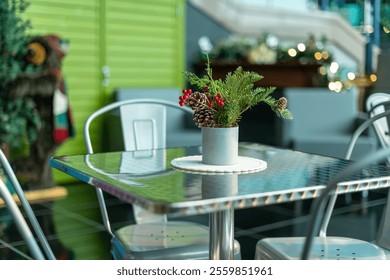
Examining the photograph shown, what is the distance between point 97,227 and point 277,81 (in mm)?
2866

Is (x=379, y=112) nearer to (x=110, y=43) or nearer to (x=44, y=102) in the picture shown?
(x=44, y=102)

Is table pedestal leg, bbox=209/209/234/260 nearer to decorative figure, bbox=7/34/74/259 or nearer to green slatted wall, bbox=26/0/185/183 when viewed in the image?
decorative figure, bbox=7/34/74/259

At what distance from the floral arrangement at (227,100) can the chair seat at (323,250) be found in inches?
16.7

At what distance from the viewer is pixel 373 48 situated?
22.3 feet

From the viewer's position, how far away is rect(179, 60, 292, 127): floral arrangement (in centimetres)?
153

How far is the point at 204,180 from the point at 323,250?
1.83 ft

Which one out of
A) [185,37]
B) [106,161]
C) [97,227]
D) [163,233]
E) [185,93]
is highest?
[185,37]

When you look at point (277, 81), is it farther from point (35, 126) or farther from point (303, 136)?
point (35, 126)

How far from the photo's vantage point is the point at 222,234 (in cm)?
168

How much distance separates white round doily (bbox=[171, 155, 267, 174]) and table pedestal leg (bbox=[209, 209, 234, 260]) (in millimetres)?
159

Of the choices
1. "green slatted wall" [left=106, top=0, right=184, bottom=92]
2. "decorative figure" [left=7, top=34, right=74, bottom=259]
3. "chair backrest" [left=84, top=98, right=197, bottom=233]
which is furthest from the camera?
"green slatted wall" [left=106, top=0, right=184, bottom=92]

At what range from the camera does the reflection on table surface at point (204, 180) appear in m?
1.20

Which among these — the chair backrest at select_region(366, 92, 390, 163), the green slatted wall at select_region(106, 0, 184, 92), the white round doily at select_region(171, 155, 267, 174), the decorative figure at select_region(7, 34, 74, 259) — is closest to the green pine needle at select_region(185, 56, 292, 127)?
the white round doily at select_region(171, 155, 267, 174)

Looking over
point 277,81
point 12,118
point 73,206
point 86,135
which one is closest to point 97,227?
point 73,206
